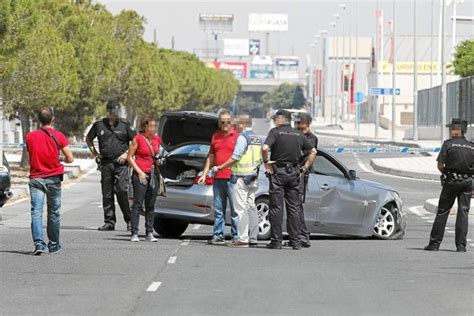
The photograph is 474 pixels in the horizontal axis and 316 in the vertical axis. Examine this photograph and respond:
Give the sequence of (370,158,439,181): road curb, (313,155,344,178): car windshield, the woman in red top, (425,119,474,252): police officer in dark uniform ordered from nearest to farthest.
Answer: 1. (425,119,474,252): police officer in dark uniform
2. the woman in red top
3. (313,155,344,178): car windshield
4. (370,158,439,181): road curb

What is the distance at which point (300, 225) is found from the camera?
18000 mm

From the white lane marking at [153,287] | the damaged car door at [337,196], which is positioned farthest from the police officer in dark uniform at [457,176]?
the white lane marking at [153,287]

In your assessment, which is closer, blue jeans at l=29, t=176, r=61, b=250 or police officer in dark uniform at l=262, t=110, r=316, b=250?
blue jeans at l=29, t=176, r=61, b=250

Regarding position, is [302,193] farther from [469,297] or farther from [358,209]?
[469,297]

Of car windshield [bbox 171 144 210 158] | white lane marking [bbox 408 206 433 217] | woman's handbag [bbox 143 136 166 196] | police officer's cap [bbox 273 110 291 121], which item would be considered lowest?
white lane marking [bbox 408 206 433 217]

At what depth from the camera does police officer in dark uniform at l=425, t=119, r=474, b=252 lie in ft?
58.4

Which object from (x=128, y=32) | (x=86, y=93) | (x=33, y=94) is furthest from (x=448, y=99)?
(x=33, y=94)

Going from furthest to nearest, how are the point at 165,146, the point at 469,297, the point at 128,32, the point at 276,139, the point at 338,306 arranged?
the point at 128,32 → the point at 165,146 → the point at 276,139 → the point at 469,297 → the point at 338,306

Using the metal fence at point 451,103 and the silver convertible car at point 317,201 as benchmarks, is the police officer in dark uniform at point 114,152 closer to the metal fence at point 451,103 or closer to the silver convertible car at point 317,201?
the silver convertible car at point 317,201

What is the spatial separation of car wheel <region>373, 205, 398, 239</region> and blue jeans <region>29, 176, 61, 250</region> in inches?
199

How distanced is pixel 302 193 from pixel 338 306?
607 centimetres

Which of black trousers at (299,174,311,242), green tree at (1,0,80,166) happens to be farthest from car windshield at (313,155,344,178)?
green tree at (1,0,80,166)

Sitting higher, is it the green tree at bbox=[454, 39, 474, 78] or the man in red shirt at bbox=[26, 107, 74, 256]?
the green tree at bbox=[454, 39, 474, 78]

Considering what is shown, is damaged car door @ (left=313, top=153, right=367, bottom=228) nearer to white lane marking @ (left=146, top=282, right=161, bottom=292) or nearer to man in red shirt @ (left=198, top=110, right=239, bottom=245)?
man in red shirt @ (left=198, top=110, right=239, bottom=245)
